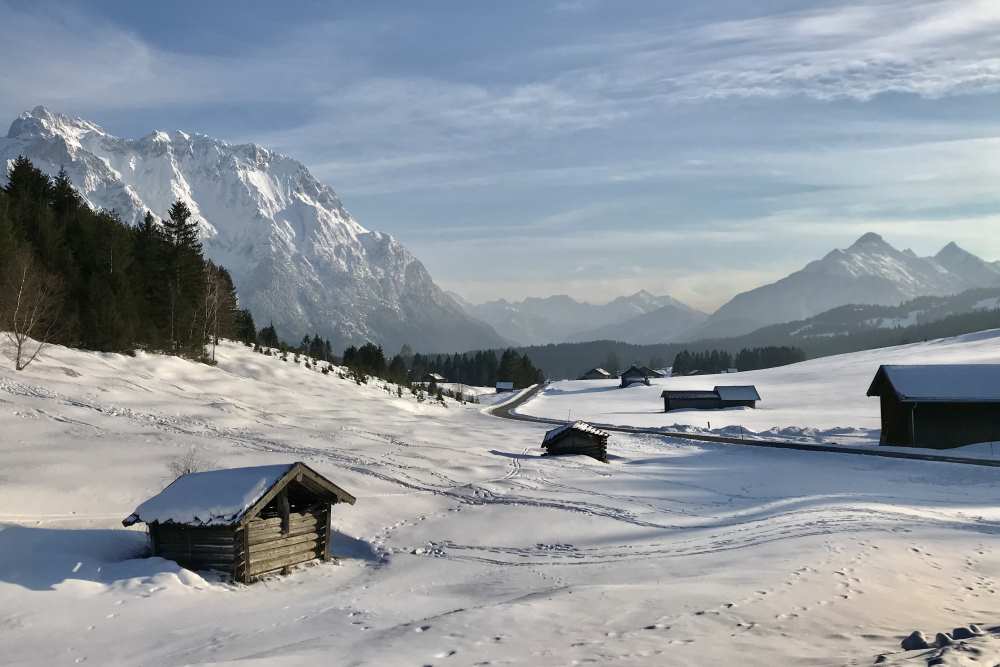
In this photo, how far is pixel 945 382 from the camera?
4812 cm

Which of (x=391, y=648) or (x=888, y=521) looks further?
(x=888, y=521)

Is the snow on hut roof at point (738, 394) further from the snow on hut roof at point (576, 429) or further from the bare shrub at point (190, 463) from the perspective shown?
the bare shrub at point (190, 463)

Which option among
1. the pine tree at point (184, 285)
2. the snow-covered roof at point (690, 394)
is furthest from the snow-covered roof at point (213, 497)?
the snow-covered roof at point (690, 394)

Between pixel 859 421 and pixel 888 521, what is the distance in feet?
160

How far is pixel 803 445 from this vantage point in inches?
1913

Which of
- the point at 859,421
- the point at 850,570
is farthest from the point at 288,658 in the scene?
the point at 859,421

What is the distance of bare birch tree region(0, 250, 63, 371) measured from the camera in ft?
134

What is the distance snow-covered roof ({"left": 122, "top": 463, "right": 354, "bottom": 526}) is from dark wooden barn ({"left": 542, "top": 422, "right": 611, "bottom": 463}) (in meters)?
25.7

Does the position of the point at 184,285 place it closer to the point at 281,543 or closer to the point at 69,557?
the point at 69,557

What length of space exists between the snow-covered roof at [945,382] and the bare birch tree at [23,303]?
5204 centimetres

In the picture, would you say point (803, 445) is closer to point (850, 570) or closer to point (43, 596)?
point (850, 570)

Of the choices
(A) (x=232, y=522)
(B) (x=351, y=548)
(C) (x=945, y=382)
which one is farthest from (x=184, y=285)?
(C) (x=945, y=382)

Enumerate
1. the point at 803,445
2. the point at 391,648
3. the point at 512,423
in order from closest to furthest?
the point at 391,648, the point at 803,445, the point at 512,423

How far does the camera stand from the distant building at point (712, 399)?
93.2m
